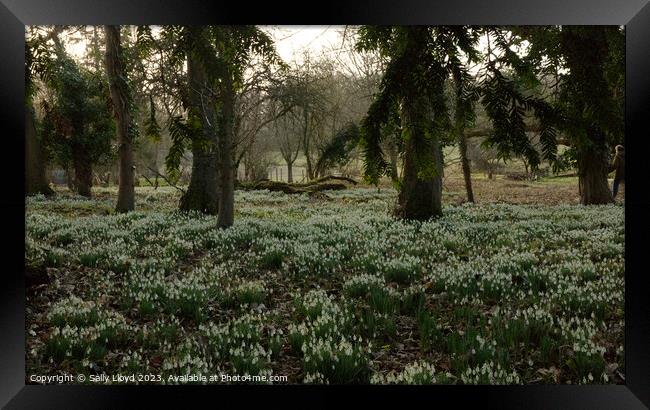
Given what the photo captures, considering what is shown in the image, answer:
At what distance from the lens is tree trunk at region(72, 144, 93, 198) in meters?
8.75

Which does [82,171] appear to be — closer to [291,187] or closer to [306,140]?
[291,187]

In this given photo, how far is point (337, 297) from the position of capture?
5.30 m

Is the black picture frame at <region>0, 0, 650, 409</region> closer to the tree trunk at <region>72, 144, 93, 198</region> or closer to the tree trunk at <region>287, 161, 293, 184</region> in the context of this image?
the tree trunk at <region>72, 144, 93, 198</region>

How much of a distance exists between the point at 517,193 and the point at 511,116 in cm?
565

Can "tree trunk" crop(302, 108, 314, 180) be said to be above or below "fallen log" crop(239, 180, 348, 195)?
above

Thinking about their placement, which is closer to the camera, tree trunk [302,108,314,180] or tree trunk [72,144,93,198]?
tree trunk [302,108,314,180]

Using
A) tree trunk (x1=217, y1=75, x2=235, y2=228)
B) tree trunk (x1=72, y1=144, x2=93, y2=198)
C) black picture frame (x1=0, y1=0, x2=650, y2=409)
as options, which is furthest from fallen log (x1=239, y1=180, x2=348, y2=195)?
black picture frame (x1=0, y1=0, x2=650, y2=409)

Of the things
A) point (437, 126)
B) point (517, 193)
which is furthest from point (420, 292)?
point (517, 193)

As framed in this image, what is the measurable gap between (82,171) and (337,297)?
6771 millimetres

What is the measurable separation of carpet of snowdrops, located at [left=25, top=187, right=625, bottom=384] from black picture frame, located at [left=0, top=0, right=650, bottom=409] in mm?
170

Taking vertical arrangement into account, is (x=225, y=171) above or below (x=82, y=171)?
below
